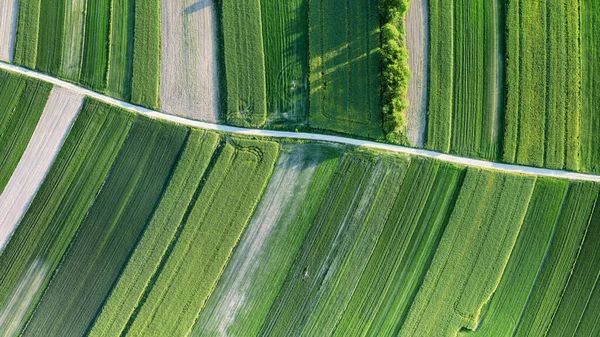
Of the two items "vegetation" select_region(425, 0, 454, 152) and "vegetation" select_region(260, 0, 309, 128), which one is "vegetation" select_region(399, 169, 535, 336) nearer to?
"vegetation" select_region(425, 0, 454, 152)

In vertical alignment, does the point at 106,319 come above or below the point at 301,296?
below

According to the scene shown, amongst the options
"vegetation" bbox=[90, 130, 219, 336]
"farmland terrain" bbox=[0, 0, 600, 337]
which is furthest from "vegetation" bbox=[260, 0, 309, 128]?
"vegetation" bbox=[90, 130, 219, 336]

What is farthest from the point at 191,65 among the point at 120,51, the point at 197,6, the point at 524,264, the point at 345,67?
the point at 524,264

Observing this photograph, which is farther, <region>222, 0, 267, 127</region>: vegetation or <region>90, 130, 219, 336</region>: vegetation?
<region>222, 0, 267, 127</region>: vegetation

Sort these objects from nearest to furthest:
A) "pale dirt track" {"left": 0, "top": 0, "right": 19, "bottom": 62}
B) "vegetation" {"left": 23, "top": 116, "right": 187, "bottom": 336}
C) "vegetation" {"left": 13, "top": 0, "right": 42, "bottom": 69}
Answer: "vegetation" {"left": 23, "top": 116, "right": 187, "bottom": 336} < "vegetation" {"left": 13, "top": 0, "right": 42, "bottom": 69} < "pale dirt track" {"left": 0, "top": 0, "right": 19, "bottom": 62}

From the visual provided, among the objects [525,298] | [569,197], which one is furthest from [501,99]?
[525,298]

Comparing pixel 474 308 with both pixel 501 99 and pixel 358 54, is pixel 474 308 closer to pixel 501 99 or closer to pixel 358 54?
pixel 501 99
